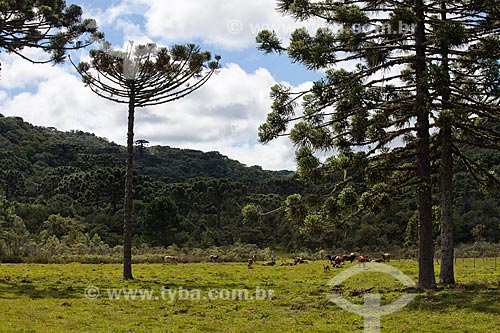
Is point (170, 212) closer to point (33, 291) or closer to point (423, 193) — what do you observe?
point (33, 291)

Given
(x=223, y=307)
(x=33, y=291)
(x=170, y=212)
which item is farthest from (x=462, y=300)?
(x=170, y=212)

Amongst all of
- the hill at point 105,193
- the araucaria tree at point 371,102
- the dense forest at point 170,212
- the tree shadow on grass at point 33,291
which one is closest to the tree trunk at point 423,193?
the araucaria tree at point 371,102

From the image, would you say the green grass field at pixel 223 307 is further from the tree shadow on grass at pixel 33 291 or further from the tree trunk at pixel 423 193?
the tree trunk at pixel 423 193

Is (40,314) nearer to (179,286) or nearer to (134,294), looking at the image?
(134,294)

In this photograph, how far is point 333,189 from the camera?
1623 centimetres

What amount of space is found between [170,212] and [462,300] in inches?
1961

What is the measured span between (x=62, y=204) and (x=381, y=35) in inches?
2388

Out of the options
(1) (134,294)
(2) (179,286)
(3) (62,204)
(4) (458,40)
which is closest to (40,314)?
(1) (134,294)

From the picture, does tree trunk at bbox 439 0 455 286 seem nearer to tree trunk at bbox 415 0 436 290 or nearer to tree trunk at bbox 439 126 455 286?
tree trunk at bbox 439 126 455 286

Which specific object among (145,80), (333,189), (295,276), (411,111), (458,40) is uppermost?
(145,80)

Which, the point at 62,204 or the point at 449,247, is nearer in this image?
the point at 449,247

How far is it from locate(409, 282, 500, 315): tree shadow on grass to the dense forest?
96.0ft

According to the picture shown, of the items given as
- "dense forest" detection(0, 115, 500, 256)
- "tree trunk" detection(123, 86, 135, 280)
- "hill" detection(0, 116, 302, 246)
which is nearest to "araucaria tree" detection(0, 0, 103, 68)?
"tree trunk" detection(123, 86, 135, 280)

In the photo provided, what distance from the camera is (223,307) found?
15.1m
